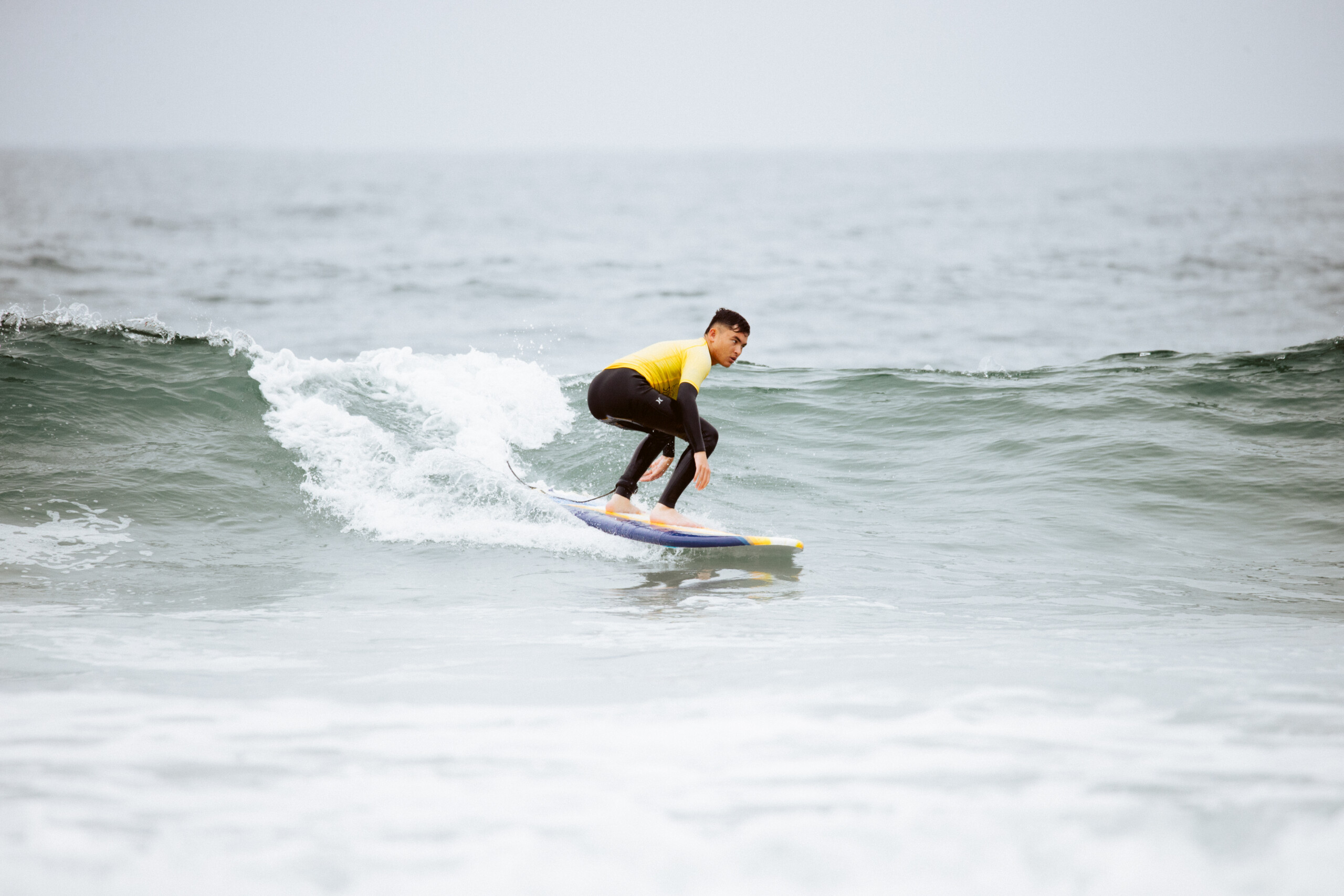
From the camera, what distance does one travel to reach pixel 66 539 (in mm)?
6730

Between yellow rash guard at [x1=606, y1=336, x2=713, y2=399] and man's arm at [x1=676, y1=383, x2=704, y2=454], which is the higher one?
yellow rash guard at [x1=606, y1=336, x2=713, y2=399]

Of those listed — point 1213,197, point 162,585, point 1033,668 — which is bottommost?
point 162,585

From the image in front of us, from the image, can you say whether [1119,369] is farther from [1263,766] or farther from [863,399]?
[1263,766]

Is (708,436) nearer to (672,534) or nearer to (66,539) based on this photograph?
(672,534)

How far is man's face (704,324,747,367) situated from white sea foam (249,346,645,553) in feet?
4.89

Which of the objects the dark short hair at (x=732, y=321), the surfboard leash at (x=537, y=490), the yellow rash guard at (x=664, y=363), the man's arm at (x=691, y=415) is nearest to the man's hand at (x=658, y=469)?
the surfboard leash at (x=537, y=490)

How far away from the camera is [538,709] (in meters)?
3.47

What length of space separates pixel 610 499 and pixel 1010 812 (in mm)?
4940

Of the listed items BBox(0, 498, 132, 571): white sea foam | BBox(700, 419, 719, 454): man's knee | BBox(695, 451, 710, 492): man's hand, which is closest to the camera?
BBox(0, 498, 132, 571): white sea foam

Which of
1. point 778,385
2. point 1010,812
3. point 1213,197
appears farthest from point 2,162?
point 1010,812

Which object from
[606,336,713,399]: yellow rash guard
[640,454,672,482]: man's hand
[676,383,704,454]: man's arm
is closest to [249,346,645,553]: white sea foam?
[640,454,672,482]: man's hand

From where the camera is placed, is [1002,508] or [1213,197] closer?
[1002,508]

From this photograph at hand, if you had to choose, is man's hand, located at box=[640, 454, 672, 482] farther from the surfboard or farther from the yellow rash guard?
the yellow rash guard

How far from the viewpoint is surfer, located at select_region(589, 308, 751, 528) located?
6.71 m
